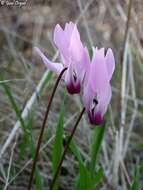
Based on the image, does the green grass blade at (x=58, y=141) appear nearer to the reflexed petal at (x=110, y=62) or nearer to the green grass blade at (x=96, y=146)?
the green grass blade at (x=96, y=146)

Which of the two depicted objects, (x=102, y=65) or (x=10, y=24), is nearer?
(x=102, y=65)

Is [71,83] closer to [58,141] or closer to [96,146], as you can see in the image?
[58,141]

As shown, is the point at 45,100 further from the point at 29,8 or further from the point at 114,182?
the point at 29,8

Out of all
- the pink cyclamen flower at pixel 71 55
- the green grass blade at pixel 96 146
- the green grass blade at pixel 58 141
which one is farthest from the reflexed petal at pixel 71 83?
the green grass blade at pixel 96 146

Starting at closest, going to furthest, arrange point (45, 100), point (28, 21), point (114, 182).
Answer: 1. point (114, 182)
2. point (45, 100)
3. point (28, 21)

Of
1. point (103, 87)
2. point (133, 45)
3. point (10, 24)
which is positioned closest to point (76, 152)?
point (103, 87)

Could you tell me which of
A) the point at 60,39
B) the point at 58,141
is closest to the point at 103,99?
the point at 60,39

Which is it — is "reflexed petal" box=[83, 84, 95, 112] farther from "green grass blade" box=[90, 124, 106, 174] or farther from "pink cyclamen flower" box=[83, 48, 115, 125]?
"green grass blade" box=[90, 124, 106, 174]
